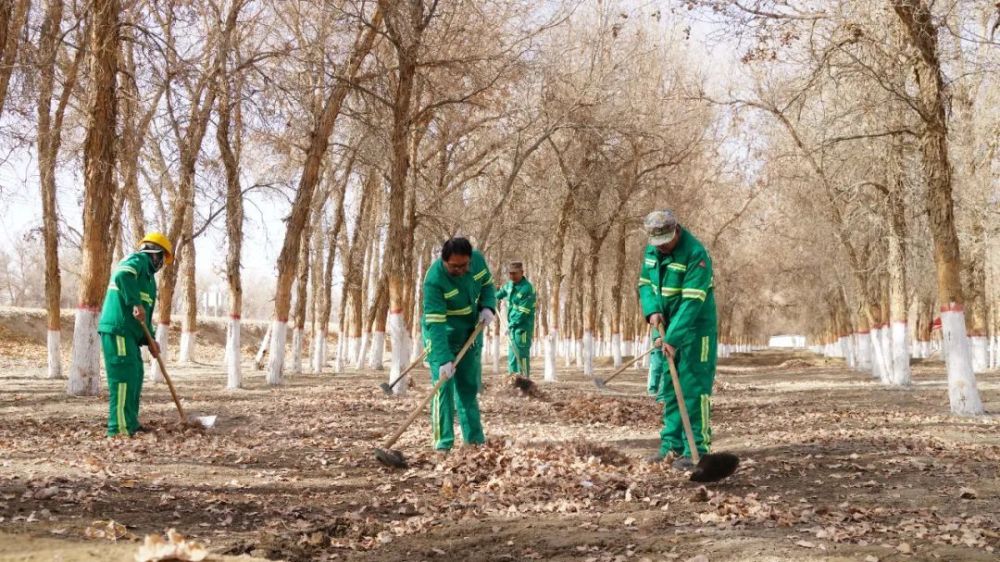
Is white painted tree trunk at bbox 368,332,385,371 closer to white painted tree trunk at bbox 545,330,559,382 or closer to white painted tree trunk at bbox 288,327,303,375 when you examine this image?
white painted tree trunk at bbox 288,327,303,375

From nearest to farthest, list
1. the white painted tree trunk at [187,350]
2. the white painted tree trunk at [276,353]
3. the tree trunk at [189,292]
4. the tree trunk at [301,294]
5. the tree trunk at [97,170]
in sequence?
the tree trunk at [97,170] → the white painted tree trunk at [276,353] → the tree trunk at [301,294] → the tree trunk at [189,292] → the white painted tree trunk at [187,350]

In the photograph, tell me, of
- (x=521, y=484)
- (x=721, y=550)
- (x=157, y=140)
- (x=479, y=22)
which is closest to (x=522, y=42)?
(x=479, y=22)

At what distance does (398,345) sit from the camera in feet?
48.4

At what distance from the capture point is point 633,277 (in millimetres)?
39500

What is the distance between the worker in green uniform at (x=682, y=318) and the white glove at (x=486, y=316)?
1369mm

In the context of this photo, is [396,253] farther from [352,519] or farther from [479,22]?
[352,519]

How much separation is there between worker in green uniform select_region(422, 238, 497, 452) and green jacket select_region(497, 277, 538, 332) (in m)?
7.81

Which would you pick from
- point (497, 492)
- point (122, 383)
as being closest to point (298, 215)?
point (122, 383)

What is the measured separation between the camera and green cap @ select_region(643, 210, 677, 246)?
7.13 metres

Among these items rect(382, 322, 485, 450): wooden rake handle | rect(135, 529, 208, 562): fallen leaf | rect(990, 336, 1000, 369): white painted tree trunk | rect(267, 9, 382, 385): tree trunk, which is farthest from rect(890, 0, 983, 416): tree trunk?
rect(990, 336, 1000, 369): white painted tree trunk

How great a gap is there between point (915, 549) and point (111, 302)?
771 cm

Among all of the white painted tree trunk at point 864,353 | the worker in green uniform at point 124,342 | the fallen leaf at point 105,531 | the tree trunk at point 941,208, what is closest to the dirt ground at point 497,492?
the fallen leaf at point 105,531

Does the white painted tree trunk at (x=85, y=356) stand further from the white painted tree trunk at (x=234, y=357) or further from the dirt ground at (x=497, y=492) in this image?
the white painted tree trunk at (x=234, y=357)

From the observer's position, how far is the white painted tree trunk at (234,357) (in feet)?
51.7
